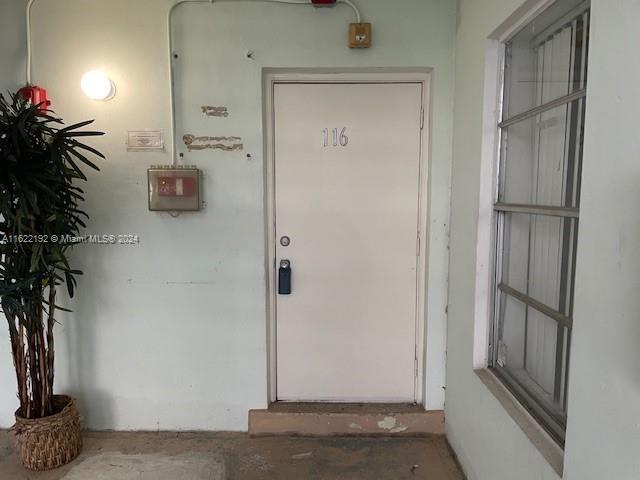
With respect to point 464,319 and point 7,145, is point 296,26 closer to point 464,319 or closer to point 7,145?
point 7,145

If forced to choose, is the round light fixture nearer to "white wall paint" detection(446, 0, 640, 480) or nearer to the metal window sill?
"white wall paint" detection(446, 0, 640, 480)

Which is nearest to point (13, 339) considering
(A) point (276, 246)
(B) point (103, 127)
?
(B) point (103, 127)

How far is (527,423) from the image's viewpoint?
Answer: 4.60 ft

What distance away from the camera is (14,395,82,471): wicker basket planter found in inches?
75.4

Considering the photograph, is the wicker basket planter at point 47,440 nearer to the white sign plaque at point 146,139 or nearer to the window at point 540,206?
the white sign plaque at point 146,139

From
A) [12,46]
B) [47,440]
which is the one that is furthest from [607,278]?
[12,46]


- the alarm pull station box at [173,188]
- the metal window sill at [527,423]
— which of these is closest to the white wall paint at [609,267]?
the metal window sill at [527,423]

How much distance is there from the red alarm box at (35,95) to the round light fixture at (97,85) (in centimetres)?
19

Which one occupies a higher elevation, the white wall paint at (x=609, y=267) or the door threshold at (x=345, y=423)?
the white wall paint at (x=609, y=267)

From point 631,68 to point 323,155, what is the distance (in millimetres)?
1502

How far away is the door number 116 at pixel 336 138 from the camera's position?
7.29 ft
